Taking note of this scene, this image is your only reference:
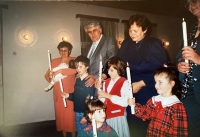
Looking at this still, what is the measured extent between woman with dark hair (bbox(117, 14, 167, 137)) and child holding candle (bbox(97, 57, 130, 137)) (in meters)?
0.06

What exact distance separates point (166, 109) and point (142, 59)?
0.31 m

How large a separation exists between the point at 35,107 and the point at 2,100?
286mm

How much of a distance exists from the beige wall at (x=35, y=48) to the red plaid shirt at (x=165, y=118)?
87 centimetres

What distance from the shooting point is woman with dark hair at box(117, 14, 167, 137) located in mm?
942

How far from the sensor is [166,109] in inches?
31.4

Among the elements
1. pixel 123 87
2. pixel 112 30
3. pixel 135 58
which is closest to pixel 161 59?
pixel 135 58

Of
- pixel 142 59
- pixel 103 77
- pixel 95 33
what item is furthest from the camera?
pixel 95 33

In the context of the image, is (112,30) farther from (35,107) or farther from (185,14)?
(35,107)

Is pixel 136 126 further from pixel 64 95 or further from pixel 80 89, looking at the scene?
pixel 64 95

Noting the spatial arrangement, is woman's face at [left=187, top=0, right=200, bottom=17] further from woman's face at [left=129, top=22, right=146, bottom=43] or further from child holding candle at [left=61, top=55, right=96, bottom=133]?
child holding candle at [left=61, top=55, right=96, bottom=133]

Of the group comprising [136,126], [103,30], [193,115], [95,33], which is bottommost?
[136,126]

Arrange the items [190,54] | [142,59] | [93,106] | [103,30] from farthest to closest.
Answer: [103,30]
[142,59]
[93,106]
[190,54]

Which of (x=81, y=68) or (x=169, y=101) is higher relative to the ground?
(x=81, y=68)

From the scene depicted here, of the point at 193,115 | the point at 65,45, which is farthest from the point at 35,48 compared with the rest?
the point at 193,115
